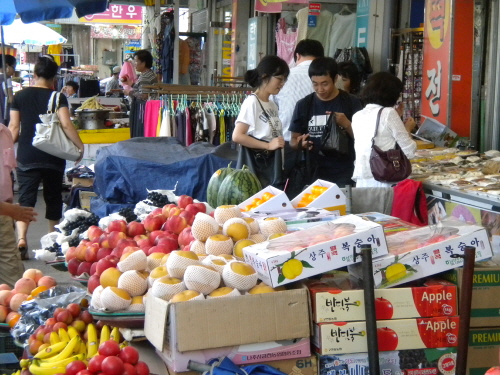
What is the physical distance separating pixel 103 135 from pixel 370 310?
24.6 ft

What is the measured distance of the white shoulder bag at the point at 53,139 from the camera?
24.6 ft

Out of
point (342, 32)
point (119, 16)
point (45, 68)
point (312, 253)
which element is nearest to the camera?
point (312, 253)

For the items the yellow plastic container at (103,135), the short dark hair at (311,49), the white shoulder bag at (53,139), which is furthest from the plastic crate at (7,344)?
the yellow plastic container at (103,135)

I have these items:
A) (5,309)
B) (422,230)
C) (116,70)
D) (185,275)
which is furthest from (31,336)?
(116,70)

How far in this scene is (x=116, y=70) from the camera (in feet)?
65.3

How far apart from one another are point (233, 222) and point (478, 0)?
589 centimetres

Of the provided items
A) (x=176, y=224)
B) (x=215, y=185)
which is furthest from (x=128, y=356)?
(x=215, y=185)

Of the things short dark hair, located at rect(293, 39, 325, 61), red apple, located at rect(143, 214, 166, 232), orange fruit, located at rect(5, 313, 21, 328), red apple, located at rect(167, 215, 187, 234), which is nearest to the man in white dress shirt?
short dark hair, located at rect(293, 39, 325, 61)

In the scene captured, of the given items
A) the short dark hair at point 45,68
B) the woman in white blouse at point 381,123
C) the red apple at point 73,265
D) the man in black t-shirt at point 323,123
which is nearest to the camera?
the red apple at point 73,265

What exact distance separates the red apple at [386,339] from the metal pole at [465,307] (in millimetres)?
247

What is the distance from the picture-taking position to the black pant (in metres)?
7.66

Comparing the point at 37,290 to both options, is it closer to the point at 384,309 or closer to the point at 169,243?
the point at 169,243

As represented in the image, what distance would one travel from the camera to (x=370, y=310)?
265cm

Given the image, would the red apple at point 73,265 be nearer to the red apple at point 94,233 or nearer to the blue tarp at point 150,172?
the red apple at point 94,233
